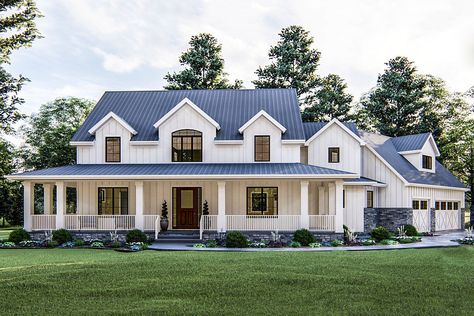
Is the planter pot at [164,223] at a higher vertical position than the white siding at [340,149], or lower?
lower

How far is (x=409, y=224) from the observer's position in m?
25.8

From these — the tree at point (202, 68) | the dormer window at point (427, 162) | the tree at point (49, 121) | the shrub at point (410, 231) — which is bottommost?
the shrub at point (410, 231)

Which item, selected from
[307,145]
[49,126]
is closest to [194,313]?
[307,145]

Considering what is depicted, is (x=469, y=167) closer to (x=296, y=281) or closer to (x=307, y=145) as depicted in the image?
(x=307, y=145)

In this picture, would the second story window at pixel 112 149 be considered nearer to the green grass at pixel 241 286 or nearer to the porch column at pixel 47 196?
the porch column at pixel 47 196

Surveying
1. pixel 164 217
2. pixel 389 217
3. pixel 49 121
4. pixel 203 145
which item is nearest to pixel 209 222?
pixel 164 217

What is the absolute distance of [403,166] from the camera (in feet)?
94.2

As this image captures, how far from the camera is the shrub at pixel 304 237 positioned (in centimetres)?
1997

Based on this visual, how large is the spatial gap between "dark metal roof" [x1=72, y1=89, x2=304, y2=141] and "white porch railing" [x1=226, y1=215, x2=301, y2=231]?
4.65 m

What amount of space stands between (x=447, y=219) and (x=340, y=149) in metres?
10.3

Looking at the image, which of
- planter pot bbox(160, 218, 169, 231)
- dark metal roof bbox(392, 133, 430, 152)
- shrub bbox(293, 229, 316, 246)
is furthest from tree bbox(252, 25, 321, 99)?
shrub bbox(293, 229, 316, 246)

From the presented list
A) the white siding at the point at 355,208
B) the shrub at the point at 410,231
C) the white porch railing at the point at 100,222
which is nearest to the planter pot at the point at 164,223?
the white porch railing at the point at 100,222

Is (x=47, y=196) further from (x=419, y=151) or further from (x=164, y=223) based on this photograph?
(x=419, y=151)

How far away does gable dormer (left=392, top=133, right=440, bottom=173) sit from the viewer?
2972cm
